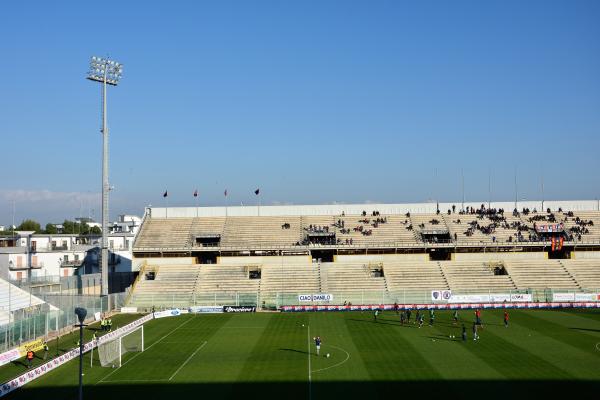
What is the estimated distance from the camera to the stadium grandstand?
2916 inches

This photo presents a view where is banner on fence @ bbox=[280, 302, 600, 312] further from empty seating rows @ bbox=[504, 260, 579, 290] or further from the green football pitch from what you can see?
the green football pitch

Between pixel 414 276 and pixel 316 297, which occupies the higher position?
pixel 414 276

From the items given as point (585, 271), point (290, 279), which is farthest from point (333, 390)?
point (585, 271)

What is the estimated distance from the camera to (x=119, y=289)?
278 ft

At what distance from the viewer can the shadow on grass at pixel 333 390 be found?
31.6 m

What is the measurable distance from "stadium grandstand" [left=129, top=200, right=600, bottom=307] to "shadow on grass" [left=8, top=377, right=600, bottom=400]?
111 feet

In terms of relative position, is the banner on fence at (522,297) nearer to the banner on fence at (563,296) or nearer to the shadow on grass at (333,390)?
the banner on fence at (563,296)

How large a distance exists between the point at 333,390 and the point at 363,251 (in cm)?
5257

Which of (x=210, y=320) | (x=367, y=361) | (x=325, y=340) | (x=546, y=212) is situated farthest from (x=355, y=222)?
(x=367, y=361)

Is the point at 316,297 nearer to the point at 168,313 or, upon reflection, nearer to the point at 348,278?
the point at 348,278

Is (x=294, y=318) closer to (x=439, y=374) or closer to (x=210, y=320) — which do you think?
(x=210, y=320)

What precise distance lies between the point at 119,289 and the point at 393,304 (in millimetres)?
40628

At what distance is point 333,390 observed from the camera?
32.7 m

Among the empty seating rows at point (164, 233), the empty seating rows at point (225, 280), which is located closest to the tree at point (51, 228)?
the empty seating rows at point (164, 233)
